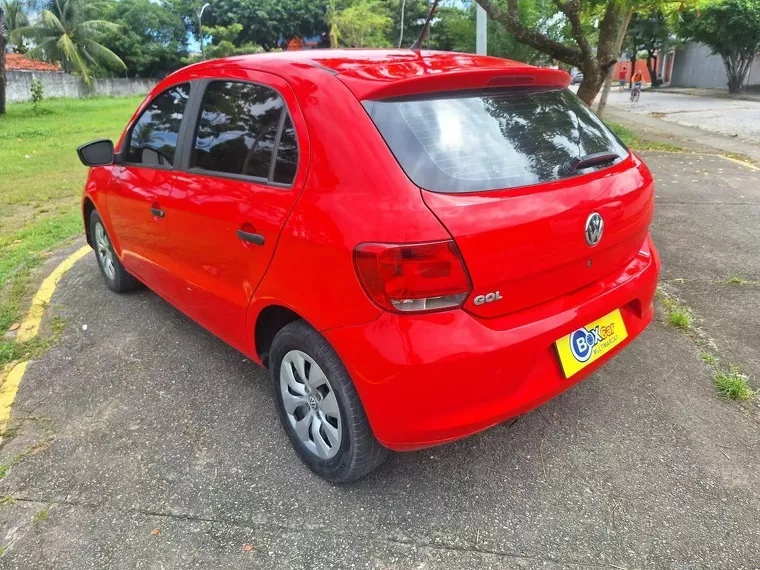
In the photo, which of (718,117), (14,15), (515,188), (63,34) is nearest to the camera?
(515,188)

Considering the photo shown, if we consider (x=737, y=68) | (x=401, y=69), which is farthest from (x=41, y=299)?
(x=737, y=68)

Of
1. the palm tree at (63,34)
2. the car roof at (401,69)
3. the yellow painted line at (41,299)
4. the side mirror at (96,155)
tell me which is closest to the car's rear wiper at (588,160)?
the car roof at (401,69)

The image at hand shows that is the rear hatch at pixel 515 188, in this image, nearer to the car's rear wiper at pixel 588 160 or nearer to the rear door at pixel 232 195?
the car's rear wiper at pixel 588 160

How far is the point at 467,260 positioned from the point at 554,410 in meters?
1.32

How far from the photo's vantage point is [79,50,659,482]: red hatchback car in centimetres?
199

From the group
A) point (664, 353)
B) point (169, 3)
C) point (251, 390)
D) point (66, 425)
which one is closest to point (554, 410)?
point (664, 353)

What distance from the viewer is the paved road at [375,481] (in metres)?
2.15

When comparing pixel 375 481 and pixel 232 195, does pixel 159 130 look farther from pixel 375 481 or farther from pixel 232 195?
pixel 375 481

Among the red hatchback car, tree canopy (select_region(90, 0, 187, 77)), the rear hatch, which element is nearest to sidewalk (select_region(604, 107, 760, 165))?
the rear hatch

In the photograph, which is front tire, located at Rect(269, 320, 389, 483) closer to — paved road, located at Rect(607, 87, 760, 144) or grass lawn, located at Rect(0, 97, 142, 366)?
grass lawn, located at Rect(0, 97, 142, 366)

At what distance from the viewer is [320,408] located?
95.4 inches

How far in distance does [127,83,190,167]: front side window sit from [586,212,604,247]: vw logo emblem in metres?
2.17

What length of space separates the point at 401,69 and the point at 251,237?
933 mm

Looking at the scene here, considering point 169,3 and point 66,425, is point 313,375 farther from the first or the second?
point 169,3
